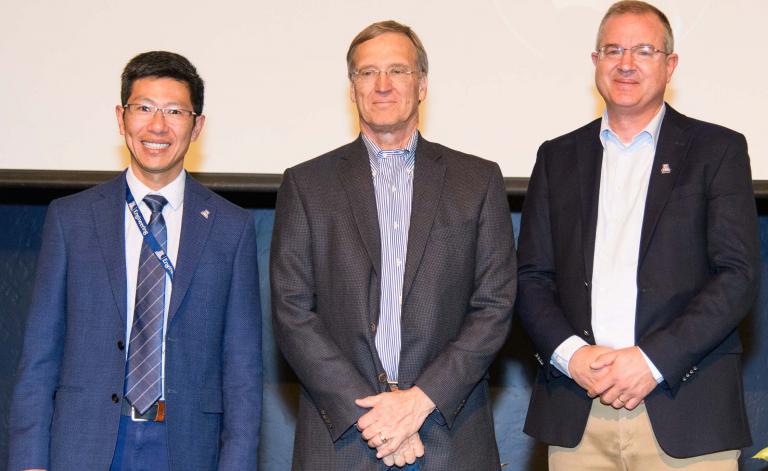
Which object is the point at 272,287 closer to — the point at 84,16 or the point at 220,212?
the point at 220,212

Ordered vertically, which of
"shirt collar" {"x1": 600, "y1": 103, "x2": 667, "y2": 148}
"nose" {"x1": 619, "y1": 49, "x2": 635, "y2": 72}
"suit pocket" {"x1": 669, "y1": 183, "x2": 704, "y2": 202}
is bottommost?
"suit pocket" {"x1": 669, "y1": 183, "x2": 704, "y2": 202}

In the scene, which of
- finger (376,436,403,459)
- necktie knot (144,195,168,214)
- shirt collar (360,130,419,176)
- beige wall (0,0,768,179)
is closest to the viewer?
finger (376,436,403,459)

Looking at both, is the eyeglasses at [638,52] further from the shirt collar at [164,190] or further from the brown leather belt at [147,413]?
the brown leather belt at [147,413]

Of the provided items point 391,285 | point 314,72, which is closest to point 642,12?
point 391,285

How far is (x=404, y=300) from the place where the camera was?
105 inches

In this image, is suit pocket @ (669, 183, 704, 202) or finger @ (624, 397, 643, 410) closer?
finger @ (624, 397, 643, 410)

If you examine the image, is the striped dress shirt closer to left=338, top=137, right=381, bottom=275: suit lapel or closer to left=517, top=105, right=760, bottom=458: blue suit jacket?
left=338, top=137, right=381, bottom=275: suit lapel

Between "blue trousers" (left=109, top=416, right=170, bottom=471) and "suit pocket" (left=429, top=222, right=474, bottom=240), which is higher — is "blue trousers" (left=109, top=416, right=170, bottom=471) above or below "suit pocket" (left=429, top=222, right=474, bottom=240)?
below

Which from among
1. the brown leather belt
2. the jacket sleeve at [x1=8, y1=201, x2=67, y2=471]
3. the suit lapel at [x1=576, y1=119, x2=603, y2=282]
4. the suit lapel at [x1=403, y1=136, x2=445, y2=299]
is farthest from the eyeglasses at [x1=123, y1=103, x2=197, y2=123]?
the suit lapel at [x1=576, y1=119, x2=603, y2=282]

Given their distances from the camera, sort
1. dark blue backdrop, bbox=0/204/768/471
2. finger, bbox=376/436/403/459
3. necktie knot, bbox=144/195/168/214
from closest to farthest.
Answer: finger, bbox=376/436/403/459
necktie knot, bbox=144/195/168/214
dark blue backdrop, bbox=0/204/768/471

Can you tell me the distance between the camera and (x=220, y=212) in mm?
2799

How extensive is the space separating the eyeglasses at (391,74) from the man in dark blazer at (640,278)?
1.75 feet

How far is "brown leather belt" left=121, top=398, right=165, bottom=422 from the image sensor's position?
2574 millimetres

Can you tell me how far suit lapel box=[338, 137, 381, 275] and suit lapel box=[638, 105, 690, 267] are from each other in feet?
2.34
